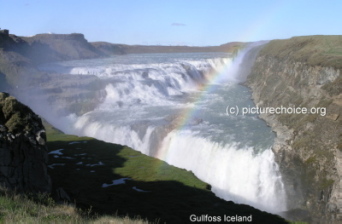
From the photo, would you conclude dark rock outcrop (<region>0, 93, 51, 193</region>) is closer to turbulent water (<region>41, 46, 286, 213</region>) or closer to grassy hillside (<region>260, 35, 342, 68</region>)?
turbulent water (<region>41, 46, 286, 213</region>)

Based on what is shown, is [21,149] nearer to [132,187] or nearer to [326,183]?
[132,187]

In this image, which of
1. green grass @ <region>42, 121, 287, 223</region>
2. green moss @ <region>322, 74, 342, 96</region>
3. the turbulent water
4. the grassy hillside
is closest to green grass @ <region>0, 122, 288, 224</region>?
green grass @ <region>42, 121, 287, 223</region>

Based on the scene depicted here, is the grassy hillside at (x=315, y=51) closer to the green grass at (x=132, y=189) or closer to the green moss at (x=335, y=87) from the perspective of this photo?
the green moss at (x=335, y=87)

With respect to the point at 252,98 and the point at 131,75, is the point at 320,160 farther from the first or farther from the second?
the point at 131,75

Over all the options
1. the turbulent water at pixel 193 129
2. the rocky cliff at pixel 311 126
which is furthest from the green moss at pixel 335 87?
the turbulent water at pixel 193 129

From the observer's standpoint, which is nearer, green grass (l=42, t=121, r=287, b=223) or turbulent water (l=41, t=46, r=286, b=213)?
green grass (l=42, t=121, r=287, b=223)

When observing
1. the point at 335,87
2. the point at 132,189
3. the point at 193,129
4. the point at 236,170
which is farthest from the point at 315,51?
the point at 132,189

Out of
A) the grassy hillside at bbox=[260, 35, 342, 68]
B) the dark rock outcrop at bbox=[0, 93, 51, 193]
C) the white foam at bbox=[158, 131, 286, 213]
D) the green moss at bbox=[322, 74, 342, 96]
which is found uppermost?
the grassy hillside at bbox=[260, 35, 342, 68]
